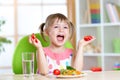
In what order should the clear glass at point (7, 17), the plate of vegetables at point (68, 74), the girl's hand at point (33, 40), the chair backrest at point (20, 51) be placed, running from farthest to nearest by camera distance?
1. the clear glass at point (7, 17)
2. the chair backrest at point (20, 51)
3. the girl's hand at point (33, 40)
4. the plate of vegetables at point (68, 74)

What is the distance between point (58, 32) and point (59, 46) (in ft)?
0.40

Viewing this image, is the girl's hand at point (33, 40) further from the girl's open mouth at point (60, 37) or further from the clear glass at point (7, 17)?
the clear glass at point (7, 17)

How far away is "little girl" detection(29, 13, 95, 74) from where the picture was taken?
179 cm

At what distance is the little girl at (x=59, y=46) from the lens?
1.79 meters

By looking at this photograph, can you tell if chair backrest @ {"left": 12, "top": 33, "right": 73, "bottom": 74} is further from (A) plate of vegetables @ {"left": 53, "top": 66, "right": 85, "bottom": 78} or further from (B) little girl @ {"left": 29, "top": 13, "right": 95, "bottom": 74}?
(A) plate of vegetables @ {"left": 53, "top": 66, "right": 85, "bottom": 78}

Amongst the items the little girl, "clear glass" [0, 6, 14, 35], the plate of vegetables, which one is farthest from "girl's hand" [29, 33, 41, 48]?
"clear glass" [0, 6, 14, 35]

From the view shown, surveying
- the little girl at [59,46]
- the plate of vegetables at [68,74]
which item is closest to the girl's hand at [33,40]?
the little girl at [59,46]

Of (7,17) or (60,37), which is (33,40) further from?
Answer: (7,17)

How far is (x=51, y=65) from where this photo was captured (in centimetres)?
184

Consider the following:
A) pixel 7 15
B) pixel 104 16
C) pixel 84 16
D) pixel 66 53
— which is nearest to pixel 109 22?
pixel 104 16

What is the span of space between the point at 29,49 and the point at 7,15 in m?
2.92

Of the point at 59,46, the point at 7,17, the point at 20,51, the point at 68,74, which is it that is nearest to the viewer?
the point at 68,74

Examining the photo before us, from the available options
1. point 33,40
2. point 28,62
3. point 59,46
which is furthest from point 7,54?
point 28,62

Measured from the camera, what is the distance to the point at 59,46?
6.17 ft
